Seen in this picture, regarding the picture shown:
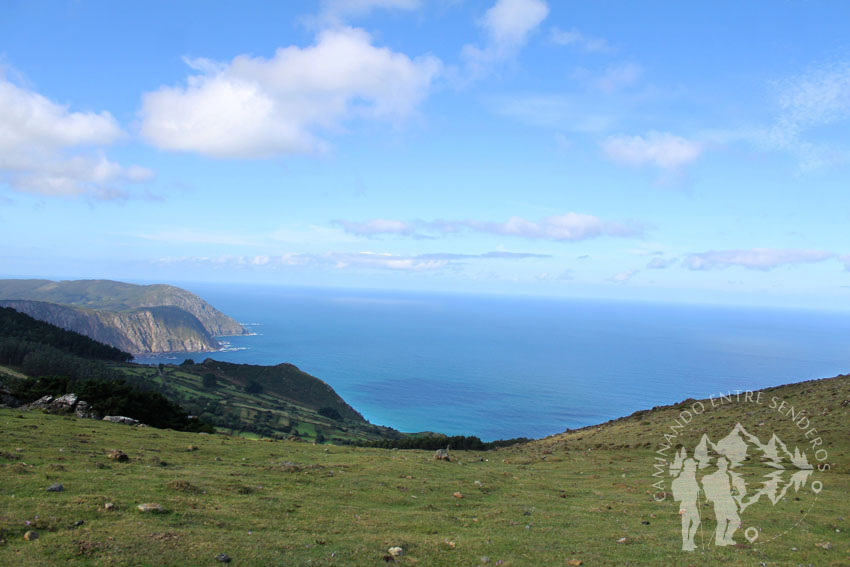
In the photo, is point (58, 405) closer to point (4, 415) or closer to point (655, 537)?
point (4, 415)

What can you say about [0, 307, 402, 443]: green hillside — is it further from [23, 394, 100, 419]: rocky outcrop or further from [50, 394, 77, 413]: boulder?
[50, 394, 77, 413]: boulder

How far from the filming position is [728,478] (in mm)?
22344

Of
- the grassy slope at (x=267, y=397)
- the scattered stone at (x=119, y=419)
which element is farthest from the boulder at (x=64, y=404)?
the grassy slope at (x=267, y=397)

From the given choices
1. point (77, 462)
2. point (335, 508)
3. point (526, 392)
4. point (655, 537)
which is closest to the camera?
point (655, 537)

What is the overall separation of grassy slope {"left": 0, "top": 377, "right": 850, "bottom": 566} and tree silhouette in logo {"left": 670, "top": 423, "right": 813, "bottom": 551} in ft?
2.83

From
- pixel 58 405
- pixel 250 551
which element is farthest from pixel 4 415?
pixel 250 551

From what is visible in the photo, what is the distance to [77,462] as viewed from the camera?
55.9 feet

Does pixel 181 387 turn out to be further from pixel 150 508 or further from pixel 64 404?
pixel 150 508

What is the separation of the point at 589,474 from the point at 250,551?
2263 centimetres

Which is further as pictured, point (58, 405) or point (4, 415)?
point (58, 405)
